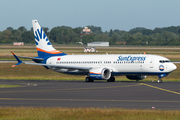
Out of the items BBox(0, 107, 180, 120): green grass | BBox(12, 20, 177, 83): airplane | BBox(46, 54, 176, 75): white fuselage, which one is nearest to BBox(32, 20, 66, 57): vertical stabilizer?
BBox(12, 20, 177, 83): airplane

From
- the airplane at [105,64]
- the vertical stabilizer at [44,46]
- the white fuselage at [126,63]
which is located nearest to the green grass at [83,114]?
the white fuselage at [126,63]

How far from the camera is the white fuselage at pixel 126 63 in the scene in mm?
48469

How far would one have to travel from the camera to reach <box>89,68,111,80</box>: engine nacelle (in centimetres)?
4975

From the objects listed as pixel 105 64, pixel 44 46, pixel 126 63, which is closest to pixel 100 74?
pixel 105 64

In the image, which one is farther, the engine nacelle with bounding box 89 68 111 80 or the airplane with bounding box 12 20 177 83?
the engine nacelle with bounding box 89 68 111 80

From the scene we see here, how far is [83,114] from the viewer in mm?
20250

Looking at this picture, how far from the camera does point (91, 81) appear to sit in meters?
52.8

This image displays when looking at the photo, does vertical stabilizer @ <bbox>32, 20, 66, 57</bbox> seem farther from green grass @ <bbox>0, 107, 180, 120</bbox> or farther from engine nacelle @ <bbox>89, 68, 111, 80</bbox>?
green grass @ <bbox>0, 107, 180, 120</bbox>

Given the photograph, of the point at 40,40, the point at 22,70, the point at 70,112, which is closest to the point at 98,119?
the point at 70,112

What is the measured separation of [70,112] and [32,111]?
96.4 inches

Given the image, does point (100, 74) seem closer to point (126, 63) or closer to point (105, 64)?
point (105, 64)

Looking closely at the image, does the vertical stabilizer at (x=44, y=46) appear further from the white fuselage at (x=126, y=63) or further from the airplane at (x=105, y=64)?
the white fuselage at (x=126, y=63)

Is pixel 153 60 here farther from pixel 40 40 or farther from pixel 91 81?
pixel 40 40

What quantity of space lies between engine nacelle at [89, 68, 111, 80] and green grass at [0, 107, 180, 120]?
28.0 meters
